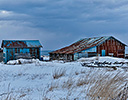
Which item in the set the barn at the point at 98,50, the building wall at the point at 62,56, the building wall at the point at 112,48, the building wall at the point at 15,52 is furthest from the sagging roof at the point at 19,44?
the building wall at the point at 112,48

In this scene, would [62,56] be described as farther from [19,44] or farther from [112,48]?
[112,48]

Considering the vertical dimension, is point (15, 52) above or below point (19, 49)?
below

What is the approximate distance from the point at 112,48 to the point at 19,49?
16.6m

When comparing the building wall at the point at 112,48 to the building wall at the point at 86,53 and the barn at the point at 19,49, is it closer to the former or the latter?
the building wall at the point at 86,53

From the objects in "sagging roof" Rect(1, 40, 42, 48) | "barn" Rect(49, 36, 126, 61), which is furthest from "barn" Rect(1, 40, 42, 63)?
"barn" Rect(49, 36, 126, 61)

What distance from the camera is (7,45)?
1219 inches

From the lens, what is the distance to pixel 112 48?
110ft

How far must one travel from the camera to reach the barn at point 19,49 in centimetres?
3058

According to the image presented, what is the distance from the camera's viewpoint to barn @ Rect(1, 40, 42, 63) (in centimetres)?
3058

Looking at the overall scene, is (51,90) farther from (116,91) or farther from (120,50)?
(120,50)

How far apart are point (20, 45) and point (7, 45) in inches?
84.3

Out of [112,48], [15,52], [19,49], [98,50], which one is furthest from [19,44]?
[112,48]

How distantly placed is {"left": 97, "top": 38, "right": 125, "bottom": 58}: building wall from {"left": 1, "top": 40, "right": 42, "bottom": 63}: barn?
35.8 ft

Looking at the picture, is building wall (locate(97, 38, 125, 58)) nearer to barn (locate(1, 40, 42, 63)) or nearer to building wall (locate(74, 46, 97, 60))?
building wall (locate(74, 46, 97, 60))
